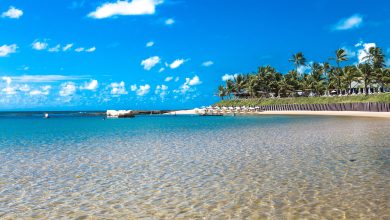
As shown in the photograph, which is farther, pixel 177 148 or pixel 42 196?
pixel 177 148

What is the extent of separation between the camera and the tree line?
112625 mm

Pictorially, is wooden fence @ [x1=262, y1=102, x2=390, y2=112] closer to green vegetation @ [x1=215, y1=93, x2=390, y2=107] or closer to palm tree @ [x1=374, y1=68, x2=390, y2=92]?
green vegetation @ [x1=215, y1=93, x2=390, y2=107]

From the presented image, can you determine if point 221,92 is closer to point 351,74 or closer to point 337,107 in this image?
point 351,74

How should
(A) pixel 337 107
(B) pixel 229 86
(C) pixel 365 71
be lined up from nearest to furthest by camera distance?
(A) pixel 337 107 → (C) pixel 365 71 → (B) pixel 229 86

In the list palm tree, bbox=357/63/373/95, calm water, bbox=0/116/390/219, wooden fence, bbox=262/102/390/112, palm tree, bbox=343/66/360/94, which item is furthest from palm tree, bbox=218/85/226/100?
calm water, bbox=0/116/390/219

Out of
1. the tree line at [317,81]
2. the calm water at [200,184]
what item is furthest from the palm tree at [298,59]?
the calm water at [200,184]

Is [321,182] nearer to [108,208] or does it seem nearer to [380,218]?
→ [380,218]

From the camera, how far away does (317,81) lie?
132m

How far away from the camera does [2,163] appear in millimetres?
21250

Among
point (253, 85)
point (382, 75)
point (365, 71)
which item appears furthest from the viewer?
point (253, 85)

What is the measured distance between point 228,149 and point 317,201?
Answer: 13.8m

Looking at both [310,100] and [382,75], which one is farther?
[310,100]

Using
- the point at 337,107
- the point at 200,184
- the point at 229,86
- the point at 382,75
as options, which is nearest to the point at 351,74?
the point at 382,75

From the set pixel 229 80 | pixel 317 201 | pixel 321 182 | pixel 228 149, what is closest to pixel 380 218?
pixel 317 201
